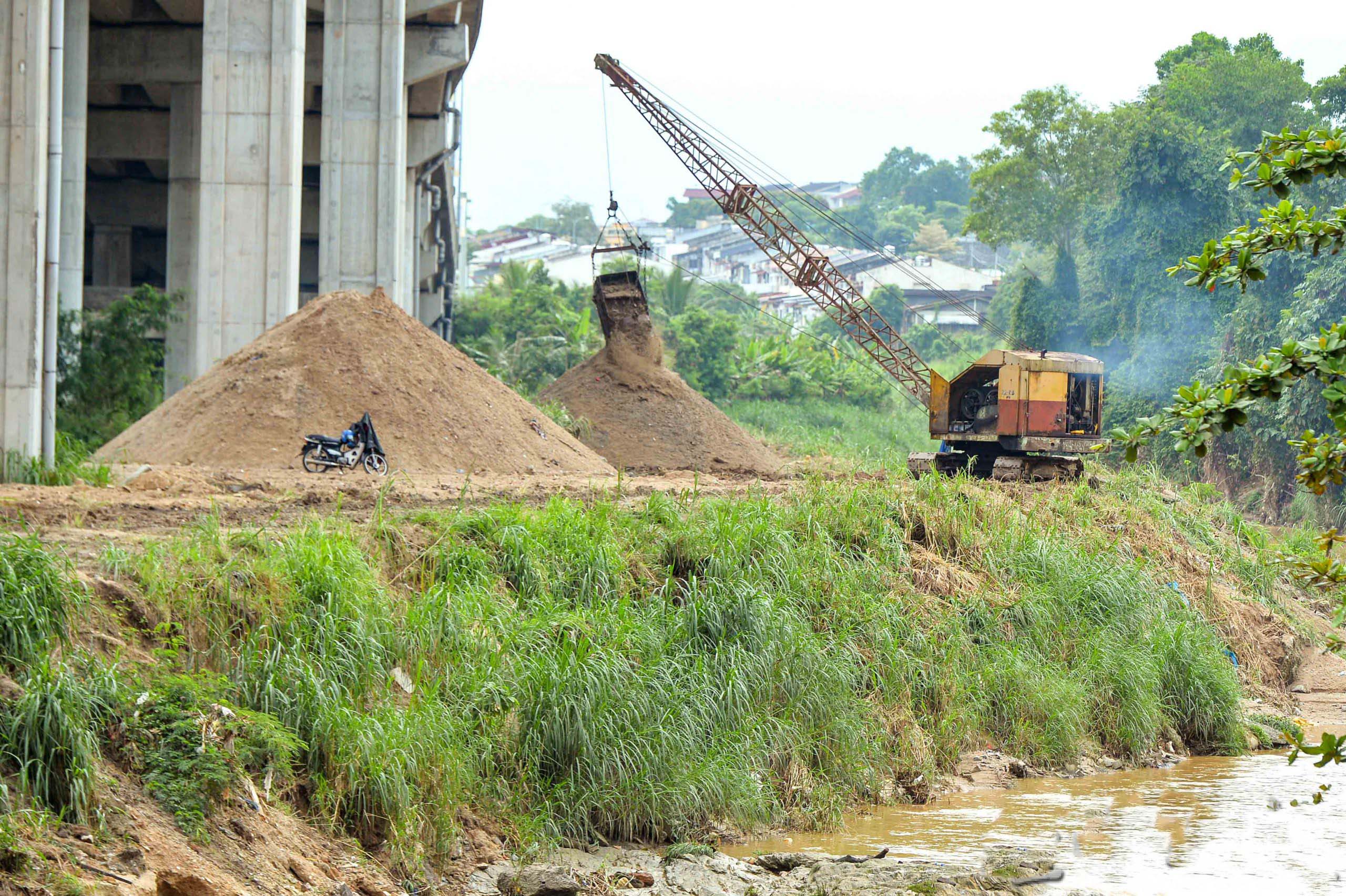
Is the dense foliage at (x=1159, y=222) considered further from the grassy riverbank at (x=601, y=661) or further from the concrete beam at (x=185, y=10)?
the concrete beam at (x=185, y=10)

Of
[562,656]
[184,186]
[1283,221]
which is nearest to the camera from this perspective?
[1283,221]

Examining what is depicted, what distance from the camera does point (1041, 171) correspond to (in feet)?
171

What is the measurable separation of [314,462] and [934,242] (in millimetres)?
89365

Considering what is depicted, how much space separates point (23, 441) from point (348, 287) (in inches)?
489

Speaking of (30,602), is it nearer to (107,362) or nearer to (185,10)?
(107,362)

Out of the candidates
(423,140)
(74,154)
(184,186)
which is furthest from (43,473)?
(423,140)

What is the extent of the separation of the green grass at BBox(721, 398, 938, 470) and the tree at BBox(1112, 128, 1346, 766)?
31605 millimetres

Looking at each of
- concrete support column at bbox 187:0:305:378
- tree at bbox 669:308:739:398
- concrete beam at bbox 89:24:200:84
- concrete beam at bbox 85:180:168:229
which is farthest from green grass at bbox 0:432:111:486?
Answer: tree at bbox 669:308:739:398

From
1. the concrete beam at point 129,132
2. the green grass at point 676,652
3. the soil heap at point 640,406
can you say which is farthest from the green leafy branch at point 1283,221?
the concrete beam at point 129,132

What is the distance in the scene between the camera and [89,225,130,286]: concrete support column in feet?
129

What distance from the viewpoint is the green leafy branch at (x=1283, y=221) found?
373 cm

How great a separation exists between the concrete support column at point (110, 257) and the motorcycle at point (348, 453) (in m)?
24.5

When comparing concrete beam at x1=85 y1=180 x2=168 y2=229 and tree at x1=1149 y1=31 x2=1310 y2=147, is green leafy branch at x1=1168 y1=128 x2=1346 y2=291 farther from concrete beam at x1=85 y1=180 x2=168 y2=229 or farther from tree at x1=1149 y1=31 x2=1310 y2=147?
tree at x1=1149 y1=31 x2=1310 y2=147

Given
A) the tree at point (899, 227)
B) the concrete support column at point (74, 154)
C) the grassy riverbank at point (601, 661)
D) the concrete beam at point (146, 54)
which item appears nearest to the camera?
the grassy riverbank at point (601, 661)
